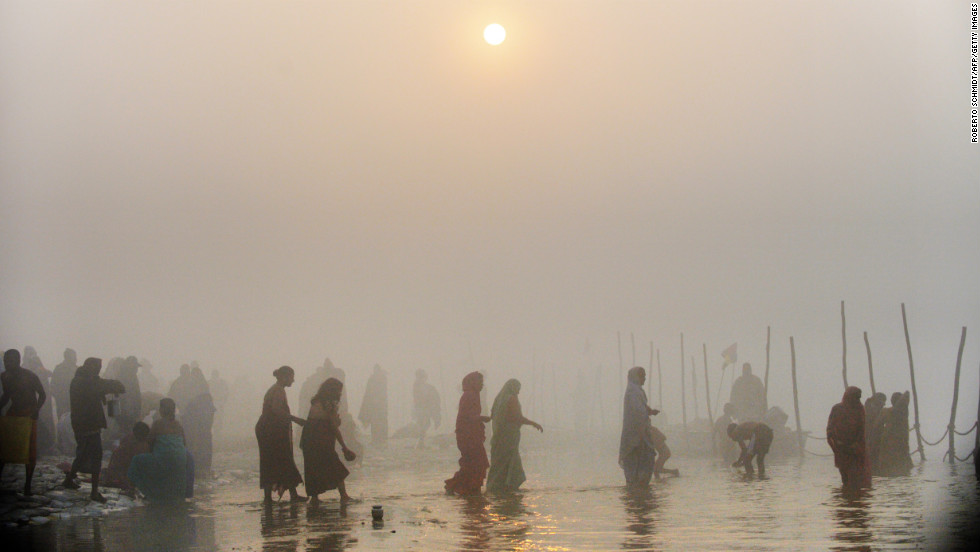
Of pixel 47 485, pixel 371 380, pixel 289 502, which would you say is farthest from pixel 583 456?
pixel 47 485

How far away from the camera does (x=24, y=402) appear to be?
1163cm

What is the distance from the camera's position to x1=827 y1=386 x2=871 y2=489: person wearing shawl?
13867mm

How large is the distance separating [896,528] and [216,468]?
43.4ft

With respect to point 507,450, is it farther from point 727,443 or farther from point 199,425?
point 727,443

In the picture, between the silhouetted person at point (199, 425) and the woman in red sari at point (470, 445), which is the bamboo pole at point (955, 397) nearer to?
the woman in red sari at point (470, 445)

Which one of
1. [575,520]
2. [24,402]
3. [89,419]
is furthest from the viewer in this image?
[89,419]

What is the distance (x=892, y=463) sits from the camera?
669 inches

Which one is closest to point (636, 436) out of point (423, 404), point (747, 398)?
point (747, 398)

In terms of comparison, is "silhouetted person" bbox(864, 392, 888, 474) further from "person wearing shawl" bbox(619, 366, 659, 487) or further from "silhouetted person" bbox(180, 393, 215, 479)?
"silhouetted person" bbox(180, 393, 215, 479)

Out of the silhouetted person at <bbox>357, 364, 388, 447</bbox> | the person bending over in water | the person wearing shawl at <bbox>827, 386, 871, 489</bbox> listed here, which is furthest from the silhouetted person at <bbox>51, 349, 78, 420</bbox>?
the person wearing shawl at <bbox>827, 386, 871, 489</bbox>

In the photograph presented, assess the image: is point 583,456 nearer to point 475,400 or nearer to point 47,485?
point 475,400

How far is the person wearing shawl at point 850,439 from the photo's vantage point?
1387cm

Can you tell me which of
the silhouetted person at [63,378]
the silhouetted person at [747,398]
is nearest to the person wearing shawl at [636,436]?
the silhouetted person at [747,398]

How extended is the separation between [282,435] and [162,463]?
4.88ft
